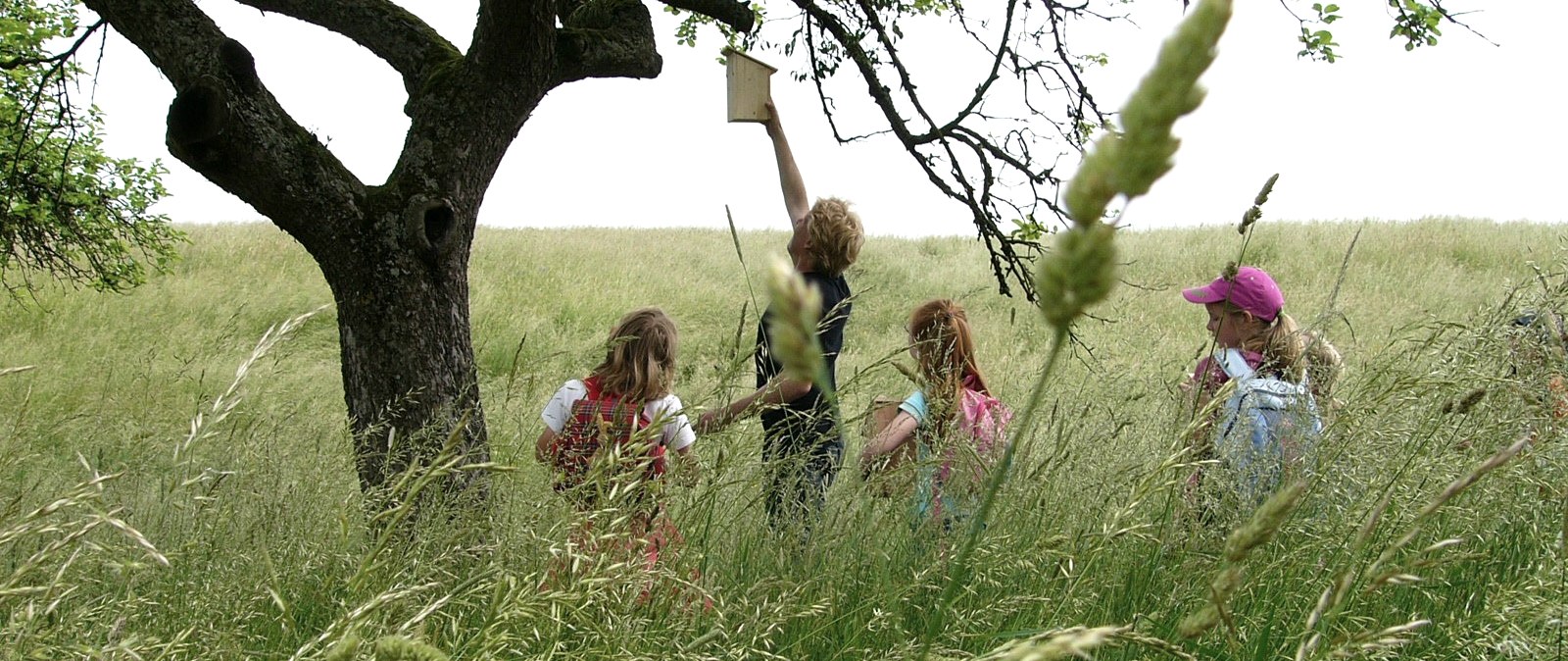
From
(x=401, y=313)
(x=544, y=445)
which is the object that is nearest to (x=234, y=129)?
(x=401, y=313)

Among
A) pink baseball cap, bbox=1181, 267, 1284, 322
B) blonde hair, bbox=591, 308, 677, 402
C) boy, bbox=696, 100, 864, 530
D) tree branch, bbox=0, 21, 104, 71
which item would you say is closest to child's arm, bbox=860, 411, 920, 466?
boy, bbox=696, 100, 864, 530

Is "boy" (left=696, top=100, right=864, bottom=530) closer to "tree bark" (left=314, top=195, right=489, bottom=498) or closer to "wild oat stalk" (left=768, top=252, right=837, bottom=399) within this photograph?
"tree bark" (left=314, top=195, right=489, bottom=498)

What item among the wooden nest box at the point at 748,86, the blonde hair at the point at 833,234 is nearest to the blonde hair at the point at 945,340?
the blonde hair at the point at 833,234

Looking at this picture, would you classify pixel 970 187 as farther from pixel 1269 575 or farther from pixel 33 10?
pixel 33 10

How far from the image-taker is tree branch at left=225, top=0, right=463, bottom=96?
195 inches

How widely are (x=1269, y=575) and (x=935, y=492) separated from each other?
2.63 ft

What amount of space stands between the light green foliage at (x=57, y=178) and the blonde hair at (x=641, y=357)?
Result: 14.6ft

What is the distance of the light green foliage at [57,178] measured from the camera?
684 centimetres

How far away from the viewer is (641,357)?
3.72 meters

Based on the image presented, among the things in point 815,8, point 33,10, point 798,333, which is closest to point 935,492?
point 798,333

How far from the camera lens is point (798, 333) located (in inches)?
21.2

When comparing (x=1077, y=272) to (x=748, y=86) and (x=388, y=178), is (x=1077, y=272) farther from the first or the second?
(x=748, y=86)

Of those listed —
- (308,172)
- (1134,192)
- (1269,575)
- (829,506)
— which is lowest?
(1269,575)

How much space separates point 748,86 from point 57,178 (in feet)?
18.2
